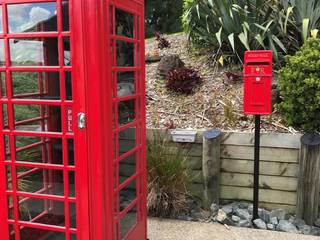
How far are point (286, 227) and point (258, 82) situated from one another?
151 centimetres

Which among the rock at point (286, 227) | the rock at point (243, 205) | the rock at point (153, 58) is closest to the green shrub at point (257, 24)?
the rock at point (153, 58)

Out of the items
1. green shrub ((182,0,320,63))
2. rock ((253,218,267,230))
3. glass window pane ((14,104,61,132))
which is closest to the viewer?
glass window pane ((14,104,61,132))

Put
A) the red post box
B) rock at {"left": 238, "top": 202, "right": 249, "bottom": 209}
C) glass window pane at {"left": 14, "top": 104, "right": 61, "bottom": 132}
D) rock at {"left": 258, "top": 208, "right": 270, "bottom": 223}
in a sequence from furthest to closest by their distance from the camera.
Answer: rock at {"left": 238, "top": 202, "right": 249, "bottom": 209} < rock at {"left": 258, "top": 208, "right": 270, "bottom": 223} < the red post box < glass window pane at {"left": 14, "top": 104, "right": 61, "bottom": 132}

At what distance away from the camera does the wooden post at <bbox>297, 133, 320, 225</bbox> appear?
3986mm

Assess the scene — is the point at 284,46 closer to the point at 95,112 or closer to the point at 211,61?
the point at 211,61

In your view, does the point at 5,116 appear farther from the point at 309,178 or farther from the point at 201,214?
the point at 309,178

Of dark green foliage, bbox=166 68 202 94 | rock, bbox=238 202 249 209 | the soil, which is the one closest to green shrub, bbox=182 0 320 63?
the soil

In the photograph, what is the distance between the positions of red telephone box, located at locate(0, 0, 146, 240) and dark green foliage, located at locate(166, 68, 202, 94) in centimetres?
262

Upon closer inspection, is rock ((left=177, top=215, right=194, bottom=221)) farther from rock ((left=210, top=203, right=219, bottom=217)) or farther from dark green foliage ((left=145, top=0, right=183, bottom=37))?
dark green foliage ((left=145, top=0, right=183, bottom=37))

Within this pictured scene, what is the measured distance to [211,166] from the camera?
14.2ft

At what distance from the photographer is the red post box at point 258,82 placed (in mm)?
3771

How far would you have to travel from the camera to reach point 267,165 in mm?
4297

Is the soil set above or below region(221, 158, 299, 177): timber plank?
above

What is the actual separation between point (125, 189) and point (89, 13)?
132cm
